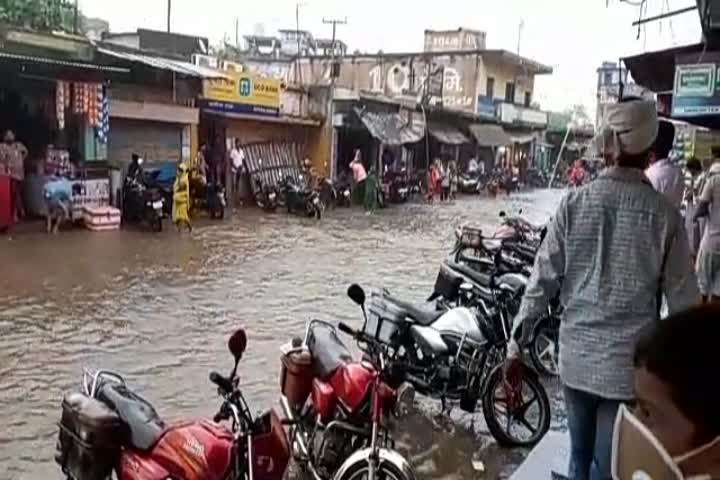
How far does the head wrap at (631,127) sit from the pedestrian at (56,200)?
12.7 m

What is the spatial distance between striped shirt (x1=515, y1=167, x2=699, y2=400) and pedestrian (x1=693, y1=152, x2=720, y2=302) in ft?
11.7

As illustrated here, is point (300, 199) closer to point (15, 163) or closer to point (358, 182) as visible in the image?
point (358, 182)

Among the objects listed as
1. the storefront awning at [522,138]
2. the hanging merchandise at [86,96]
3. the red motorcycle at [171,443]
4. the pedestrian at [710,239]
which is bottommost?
the red motorcycle at [171,443]

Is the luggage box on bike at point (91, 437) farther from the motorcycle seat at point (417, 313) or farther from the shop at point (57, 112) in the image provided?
the shop at point (57, 112)

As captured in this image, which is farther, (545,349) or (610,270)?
(545,349)

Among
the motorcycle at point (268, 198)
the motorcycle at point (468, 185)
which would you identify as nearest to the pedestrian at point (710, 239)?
the motorcycle at point (268, 198)

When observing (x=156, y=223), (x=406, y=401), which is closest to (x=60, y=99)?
(x=156, y=223)

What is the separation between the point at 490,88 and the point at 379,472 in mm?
35915

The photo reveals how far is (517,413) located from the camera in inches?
199

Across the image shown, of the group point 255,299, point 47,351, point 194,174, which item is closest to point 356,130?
point 194,174

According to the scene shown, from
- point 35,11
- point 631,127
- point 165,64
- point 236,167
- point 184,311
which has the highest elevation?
point 35,11

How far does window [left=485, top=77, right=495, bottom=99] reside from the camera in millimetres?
37844

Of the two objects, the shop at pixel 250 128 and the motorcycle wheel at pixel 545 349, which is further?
the shop at pixel 250 128

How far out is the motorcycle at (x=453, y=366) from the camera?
5027 millimetres
